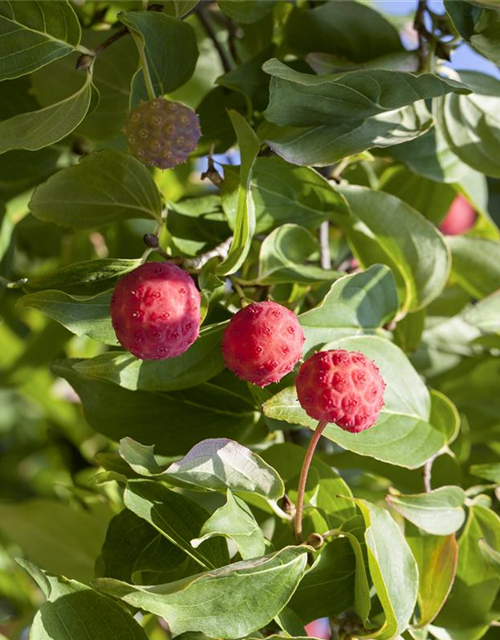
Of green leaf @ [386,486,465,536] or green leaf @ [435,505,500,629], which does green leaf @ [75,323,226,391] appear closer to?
green leaf @ [386,486,465,536]

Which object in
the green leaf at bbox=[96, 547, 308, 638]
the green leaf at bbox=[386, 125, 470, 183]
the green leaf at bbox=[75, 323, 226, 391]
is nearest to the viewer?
the green leaf at bbox=[96, 547, 308, 638]

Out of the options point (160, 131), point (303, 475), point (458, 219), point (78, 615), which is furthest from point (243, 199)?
point (458, 219)

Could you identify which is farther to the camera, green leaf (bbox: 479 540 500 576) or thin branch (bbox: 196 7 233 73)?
thin branch (bbox: 196 7 233 73)

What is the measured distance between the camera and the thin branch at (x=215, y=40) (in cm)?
90

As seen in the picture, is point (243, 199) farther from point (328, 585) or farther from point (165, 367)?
point (328, 585)

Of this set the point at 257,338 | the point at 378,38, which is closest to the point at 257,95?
the point at 378,38

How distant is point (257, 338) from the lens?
23.3 inches

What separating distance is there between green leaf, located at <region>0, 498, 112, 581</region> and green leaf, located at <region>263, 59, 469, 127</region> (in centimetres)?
46

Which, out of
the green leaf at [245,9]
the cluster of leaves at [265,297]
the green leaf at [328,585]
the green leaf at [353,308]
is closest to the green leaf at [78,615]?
the cluster of leaves at [265,297]

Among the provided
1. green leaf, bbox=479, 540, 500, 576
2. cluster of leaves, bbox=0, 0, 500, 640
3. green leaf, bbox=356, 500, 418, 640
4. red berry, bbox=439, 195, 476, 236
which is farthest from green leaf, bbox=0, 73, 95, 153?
red berry, bbox=439, 195, 476, 236

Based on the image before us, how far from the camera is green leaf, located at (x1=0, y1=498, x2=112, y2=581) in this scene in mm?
867

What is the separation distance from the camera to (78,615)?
60 cm

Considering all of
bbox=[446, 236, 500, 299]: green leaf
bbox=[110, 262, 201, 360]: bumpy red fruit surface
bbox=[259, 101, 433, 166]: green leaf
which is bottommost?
bbox=[446, 236, 500, 299]: green leaf

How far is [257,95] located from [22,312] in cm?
72
